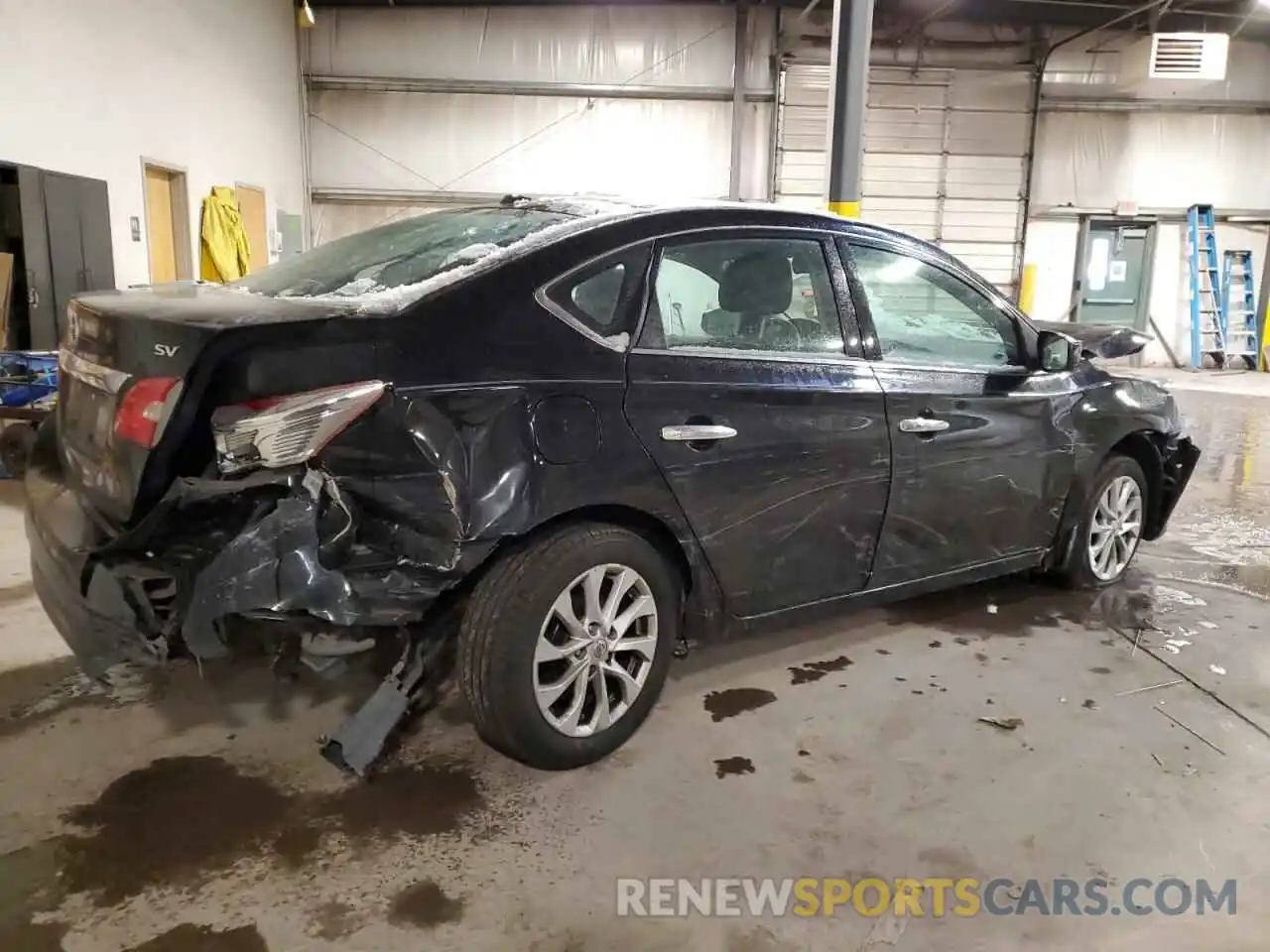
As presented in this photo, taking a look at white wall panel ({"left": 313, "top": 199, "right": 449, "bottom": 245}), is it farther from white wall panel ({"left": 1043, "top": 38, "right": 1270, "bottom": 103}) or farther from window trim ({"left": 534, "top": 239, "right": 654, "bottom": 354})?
window trim ({"left": 534, "top": 239, "right": 654, "bottom": 354})

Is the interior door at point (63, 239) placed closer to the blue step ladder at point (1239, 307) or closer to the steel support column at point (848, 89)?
the steel support column at point (848, 89)

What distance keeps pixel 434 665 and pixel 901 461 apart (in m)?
1.54

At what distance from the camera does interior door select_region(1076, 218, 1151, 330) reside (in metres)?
14.0

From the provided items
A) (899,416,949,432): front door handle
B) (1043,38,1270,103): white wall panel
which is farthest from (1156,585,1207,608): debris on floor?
(1043,38,1270,103): white wall panel

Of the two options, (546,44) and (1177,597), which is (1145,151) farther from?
(1177,597)

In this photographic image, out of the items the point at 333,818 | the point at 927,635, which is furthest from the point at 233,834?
the point at 927,635

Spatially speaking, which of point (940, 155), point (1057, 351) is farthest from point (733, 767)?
point (940, 155)

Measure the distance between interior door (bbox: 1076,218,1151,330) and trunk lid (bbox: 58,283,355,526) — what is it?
14.2m

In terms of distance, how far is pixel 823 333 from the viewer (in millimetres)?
2828

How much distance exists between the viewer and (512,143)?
1312cm

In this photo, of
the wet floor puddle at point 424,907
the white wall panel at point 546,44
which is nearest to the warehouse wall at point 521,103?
the white wall panel at point 546,44

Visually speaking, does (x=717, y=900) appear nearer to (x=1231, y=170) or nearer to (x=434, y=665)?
(x=434, y=665)

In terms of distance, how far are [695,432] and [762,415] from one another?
0.24 m

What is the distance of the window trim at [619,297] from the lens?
2.30m
